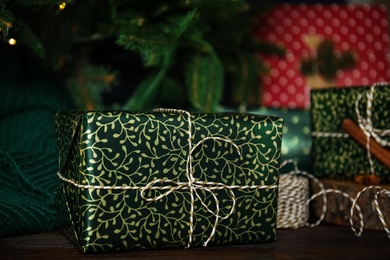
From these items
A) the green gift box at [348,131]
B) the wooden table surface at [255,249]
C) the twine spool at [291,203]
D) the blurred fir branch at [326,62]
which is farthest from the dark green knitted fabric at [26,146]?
the blurred fir branch at [326,62]

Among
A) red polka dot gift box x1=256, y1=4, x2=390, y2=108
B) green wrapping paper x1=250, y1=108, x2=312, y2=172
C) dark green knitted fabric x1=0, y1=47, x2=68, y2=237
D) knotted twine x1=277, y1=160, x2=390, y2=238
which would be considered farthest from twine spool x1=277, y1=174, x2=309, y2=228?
red polka dot gift box x1=256, y1=4, x2=390, y2=108

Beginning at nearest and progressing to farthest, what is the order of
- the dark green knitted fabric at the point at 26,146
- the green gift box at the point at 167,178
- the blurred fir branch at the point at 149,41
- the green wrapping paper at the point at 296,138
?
the green gift box at the point at 167,178
the dark green knitted fabric at the point at 26,146
the blurred fir branch at the point at 149,41
the green wrapping paper at the point at 296,138

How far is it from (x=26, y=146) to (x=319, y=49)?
2.81ft

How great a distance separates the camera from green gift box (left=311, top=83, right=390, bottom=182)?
107 cm


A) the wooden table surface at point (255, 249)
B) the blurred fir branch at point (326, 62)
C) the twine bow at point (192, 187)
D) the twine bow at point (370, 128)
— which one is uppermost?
the blurred fir branch at point (326, 62)

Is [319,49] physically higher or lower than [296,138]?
higher

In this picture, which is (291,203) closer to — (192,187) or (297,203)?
(297,203)

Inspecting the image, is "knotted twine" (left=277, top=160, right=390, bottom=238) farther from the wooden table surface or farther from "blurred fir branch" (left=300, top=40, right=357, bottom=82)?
"blurred fir branch" (left=300, top=40, right=357, bottom=82)

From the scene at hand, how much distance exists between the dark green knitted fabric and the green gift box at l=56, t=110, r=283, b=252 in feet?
0.26

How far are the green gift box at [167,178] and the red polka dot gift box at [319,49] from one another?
0.69 metres

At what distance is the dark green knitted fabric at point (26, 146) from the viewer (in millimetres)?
976

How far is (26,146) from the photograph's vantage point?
1.18 metres

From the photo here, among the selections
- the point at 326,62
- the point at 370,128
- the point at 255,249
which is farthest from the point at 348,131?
the point at 326,62

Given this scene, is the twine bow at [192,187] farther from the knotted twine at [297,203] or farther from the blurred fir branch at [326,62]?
the blurred fir branch at [326,62]
